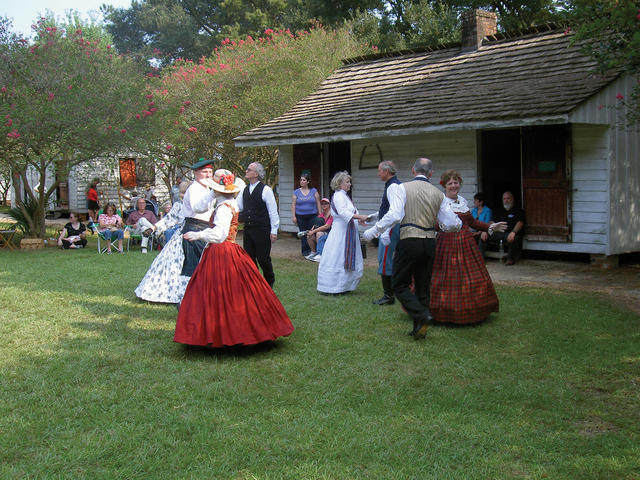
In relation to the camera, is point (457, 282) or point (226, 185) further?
point (457, 282)

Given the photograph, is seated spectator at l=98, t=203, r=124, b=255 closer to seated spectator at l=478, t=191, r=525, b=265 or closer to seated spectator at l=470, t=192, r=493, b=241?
seated spectator at l=470, t=192, r=493, b=241

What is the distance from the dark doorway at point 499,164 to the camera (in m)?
12.7

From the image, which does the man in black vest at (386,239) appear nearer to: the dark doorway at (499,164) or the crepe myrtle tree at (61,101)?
the dark doorway at (499,164)

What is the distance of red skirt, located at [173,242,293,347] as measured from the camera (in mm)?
5965

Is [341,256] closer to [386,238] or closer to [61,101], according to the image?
[386,238]

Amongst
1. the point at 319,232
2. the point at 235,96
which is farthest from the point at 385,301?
the point at 235,96

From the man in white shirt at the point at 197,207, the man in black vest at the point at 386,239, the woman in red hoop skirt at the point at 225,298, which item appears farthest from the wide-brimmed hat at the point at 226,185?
the man in black vest at the point at 386,239

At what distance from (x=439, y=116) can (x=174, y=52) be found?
35.4 metres

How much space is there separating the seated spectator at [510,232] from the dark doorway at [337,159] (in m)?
4.52

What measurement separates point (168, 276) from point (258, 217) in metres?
A: 1.45

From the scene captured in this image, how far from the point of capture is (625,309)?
25.9 ft

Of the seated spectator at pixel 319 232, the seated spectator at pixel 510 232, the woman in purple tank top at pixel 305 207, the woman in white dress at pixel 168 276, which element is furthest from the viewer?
the woman in purple tank top at pixel 305 207

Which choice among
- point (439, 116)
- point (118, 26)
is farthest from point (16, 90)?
point (118, 26)

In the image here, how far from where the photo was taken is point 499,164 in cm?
1322
